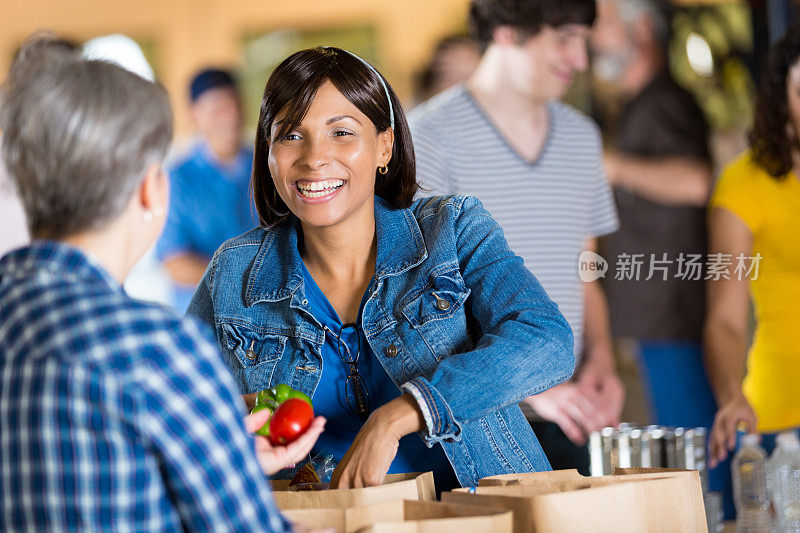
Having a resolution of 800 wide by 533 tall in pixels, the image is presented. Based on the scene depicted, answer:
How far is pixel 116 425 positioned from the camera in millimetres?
708

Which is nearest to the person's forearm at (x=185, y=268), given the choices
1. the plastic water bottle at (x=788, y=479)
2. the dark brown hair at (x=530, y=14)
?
the dark brown hair at (x=530, y=14)

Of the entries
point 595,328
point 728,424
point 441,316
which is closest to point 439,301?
point 441,316

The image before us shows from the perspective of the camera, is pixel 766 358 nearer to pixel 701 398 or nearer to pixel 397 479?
pixel 701 398

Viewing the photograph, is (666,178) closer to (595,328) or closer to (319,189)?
(595,328)

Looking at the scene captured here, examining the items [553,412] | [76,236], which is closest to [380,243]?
[76,236]

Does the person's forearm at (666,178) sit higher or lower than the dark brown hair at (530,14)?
lower

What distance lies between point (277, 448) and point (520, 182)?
154cm

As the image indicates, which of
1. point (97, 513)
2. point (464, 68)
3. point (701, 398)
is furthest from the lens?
point (464, 68)

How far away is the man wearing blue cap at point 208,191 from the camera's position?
3.25m

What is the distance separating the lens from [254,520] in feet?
2.40

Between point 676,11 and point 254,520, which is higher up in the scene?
point 676,11

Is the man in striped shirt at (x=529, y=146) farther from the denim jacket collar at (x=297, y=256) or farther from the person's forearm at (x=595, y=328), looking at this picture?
the denim jacket collar at (x=297, y=256)

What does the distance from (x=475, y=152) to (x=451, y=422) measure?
128 cm

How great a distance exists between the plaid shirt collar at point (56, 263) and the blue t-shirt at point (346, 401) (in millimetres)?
625
